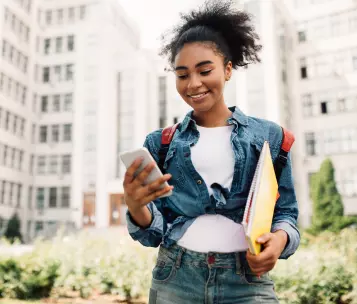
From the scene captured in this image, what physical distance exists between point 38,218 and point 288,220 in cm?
3651

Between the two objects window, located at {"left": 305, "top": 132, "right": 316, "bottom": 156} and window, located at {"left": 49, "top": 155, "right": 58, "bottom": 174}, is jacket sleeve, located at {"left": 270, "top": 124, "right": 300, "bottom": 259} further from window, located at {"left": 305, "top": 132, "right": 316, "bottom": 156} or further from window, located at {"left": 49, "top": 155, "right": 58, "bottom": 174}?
window, located at {"left": 49, "top": 155, "right": 58, "bottom": 174}

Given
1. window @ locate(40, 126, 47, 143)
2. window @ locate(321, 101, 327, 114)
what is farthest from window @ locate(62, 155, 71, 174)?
window @ locate(321, 101, 327, 114)

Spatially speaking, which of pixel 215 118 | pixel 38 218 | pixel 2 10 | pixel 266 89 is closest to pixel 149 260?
pixel 215 118

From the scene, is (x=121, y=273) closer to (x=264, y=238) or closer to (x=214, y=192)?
(x=214, y=192)

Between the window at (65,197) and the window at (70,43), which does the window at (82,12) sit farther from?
the window at (65,197)

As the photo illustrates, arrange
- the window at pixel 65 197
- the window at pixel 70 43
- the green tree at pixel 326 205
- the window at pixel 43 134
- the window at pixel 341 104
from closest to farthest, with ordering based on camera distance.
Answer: the green tree at pixel 326 205 < the window at pixel 341 104 < the window at pixel 65 197 < the window at pixel 43 134 < the window at pixel 70 43

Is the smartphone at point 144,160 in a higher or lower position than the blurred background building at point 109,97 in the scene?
lower

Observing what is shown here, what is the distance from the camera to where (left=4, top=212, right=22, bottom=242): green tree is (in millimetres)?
31500

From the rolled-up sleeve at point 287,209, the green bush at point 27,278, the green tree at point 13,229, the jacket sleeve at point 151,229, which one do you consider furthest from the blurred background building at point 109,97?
the jacket sleeve at point 151,229

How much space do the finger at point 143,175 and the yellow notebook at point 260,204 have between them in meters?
0.33

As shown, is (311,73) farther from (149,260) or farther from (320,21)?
(149,260)

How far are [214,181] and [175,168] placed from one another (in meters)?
0.17

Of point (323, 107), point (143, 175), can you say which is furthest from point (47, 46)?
point (143, 175)

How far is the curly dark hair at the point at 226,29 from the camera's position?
74.3 inches
